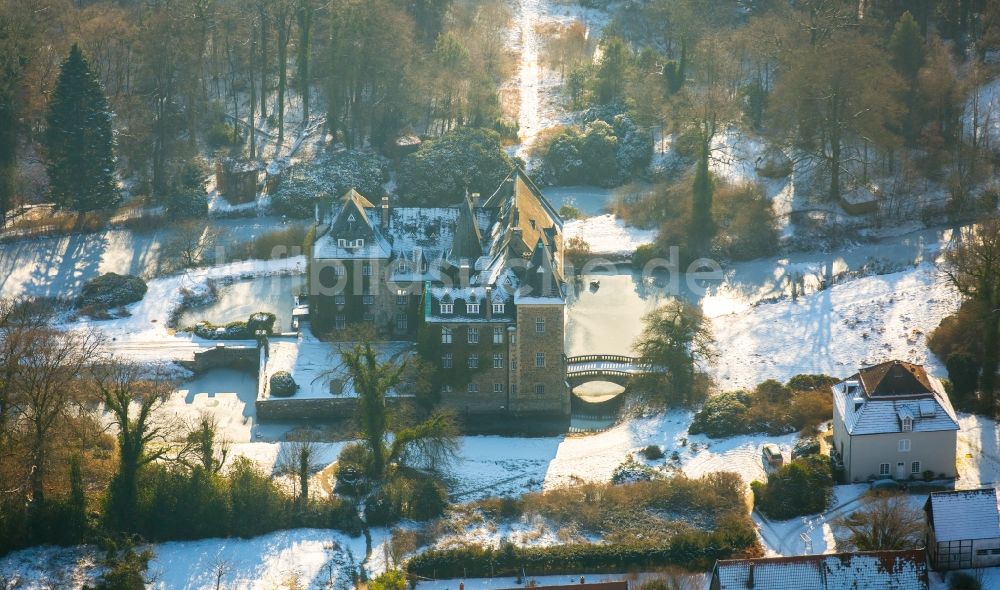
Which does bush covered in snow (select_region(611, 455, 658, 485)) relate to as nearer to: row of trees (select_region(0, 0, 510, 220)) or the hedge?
the hedge

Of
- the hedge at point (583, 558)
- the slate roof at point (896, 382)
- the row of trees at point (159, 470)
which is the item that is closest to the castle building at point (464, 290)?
the row of trees at point (159, 470)

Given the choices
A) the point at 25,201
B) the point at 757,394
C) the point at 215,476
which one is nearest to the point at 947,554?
the point at 757,394

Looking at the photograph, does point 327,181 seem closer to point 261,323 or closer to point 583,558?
point 261,323

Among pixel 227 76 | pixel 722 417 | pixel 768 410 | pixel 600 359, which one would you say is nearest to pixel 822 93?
pixel 600 359

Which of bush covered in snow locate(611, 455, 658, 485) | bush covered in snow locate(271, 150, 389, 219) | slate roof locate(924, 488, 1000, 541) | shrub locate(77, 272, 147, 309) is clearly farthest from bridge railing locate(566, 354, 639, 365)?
bush covered in snow locate(271, 150, 389, 219)

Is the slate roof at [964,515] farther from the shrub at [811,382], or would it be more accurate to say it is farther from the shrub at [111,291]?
the shrub at [111,291]

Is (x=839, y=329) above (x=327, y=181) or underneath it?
underneath
